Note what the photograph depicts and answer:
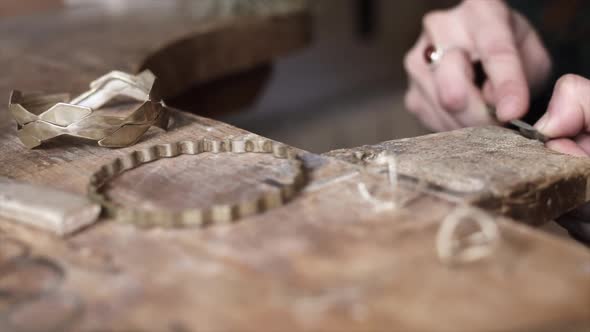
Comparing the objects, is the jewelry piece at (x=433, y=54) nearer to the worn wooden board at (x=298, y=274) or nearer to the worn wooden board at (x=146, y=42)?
the worn wooden board at (x=146, y=42)

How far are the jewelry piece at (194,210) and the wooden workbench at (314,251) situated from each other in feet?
0.03

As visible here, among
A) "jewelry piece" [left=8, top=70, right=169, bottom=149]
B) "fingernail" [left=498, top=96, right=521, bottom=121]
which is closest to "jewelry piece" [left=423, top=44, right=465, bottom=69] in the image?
"fingernail" [left=498, top=96, right=521, bottom=121]

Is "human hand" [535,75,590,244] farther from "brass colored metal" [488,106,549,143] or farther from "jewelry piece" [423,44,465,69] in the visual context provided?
"jewelry piece" [423,44,465,69]

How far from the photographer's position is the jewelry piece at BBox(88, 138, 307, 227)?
2.02 feet

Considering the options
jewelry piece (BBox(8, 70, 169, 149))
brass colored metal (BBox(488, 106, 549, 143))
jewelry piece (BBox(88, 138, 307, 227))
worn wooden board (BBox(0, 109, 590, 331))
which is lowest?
brass colored metal (BBox(488, 106, 549, 143))

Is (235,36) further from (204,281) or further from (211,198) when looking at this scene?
(204,281)

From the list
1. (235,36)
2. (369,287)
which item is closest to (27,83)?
(235,36)

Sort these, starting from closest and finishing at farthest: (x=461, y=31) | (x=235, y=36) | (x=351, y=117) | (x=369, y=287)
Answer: (x=369, y=287), (x=461, y=31), (x=235, y=36), (x=351, y=117)

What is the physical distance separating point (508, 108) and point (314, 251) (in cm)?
57

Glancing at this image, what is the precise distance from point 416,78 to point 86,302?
983mm

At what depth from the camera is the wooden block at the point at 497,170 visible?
678 millimetres

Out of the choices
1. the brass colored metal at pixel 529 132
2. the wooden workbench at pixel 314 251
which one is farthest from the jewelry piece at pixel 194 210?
the brass colored metal at pixel 529 132

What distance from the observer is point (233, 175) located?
2.35ft

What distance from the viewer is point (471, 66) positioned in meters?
1.22
